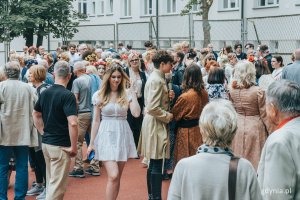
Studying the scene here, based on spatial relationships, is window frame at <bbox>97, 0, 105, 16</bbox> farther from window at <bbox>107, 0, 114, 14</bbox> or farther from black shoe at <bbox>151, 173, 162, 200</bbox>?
black shoe at <bbox>151, 173, 162, 200</bbox>

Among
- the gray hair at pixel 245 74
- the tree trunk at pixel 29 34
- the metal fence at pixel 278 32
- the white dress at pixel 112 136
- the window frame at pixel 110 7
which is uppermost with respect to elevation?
the window frame at pixel 110 7

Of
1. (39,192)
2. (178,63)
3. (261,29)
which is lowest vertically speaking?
(39,192)

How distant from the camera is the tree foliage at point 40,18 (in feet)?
119

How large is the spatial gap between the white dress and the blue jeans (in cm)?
151

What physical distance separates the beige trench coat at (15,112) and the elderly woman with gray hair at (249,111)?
115 inches

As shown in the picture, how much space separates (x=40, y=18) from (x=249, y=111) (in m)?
30.7

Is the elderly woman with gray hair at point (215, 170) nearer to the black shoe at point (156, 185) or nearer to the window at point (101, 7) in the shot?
the black shoe at point (156, 185)

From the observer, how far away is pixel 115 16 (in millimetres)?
46281

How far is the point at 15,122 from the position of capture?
916 centimetres

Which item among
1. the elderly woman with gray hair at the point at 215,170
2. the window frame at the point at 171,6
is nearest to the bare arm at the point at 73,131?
the elderly woman with gray hair at the point at 215,170

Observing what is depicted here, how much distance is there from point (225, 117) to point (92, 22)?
1808 inches

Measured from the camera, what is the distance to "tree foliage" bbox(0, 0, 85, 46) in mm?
36281

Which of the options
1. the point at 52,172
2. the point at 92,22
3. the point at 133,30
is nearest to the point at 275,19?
the point at 133,30

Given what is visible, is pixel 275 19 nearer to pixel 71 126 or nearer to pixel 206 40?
pixel 206 40
